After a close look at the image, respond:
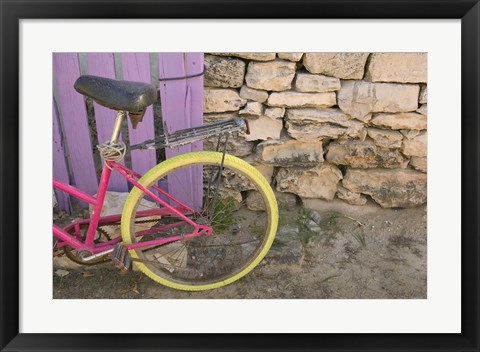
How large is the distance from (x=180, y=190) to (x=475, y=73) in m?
1.82

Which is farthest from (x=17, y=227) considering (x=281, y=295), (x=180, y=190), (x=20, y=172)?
(x=281, y=295)

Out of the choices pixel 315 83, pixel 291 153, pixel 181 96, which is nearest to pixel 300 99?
pixel 315 83

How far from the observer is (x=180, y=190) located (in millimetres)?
3146

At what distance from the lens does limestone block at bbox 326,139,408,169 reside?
322 centimetres

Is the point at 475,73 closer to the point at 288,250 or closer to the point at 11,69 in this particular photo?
the point at 288,250

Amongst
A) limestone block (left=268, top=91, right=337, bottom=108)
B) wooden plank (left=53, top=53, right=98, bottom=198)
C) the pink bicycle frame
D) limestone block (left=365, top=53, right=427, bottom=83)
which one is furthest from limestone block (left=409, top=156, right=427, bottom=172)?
wooden plank (left=53, top=53, right=98, bottom=198)

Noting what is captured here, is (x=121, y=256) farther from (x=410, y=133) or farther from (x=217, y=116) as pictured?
(x=410, y=133)

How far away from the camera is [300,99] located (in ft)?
10.0

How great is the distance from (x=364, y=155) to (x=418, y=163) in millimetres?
361

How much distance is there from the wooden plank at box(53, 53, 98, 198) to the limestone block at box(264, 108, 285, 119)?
3.66ft

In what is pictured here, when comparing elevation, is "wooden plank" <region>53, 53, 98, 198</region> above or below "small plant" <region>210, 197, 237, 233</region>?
above

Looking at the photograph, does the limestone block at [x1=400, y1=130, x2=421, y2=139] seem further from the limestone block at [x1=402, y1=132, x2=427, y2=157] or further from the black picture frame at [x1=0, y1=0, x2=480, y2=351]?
the black picture frame at [x1=0, y1=0, x2=480, y2=351]

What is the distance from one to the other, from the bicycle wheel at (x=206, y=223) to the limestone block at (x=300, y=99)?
53 centimetres

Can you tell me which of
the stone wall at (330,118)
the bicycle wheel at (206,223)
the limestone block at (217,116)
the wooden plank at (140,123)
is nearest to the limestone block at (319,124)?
the stone wall at (330,118)
